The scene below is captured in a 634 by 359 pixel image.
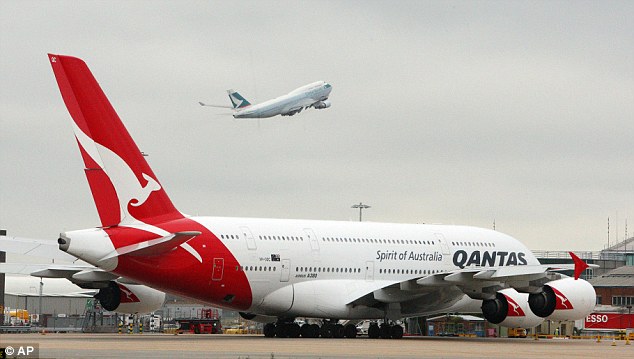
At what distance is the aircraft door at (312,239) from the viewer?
137ft

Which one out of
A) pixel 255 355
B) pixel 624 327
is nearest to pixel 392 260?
pixel 255 355

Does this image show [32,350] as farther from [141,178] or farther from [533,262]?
[533,262]

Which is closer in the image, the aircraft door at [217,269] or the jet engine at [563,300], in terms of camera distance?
the aircraft door at [217,269]

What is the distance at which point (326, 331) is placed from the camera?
43188mm

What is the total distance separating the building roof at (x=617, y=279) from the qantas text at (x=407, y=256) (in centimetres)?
4369

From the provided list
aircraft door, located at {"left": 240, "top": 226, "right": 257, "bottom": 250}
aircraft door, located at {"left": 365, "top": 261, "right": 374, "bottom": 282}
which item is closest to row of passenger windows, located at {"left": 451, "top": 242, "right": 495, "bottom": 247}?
aircraft door, located at {"left": 365, "top": 261, "right": 374, "bottom": 282}

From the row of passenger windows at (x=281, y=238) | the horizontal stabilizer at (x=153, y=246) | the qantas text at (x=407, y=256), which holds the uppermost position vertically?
the row of passenger windows at (x=281, y=238)

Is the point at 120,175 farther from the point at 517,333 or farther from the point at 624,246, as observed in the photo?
the point at 624,246

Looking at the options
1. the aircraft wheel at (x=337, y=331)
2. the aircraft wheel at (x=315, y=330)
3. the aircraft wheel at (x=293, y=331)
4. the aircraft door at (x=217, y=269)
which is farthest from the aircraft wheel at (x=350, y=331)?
the aircraft door at (x=217, y=269)

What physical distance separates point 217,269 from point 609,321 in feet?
110

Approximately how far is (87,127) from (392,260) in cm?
1443

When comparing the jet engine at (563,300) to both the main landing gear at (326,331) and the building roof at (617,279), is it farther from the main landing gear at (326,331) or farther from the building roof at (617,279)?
the building roof at (617,279)

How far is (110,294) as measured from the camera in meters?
42.3

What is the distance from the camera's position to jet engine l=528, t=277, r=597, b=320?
4159 cm
